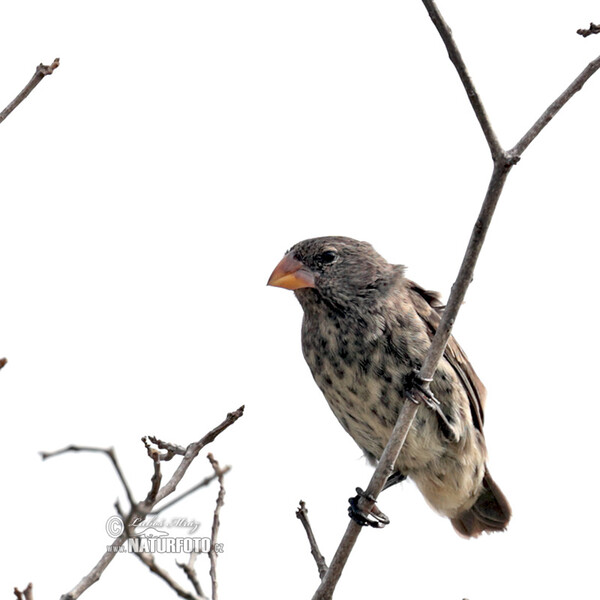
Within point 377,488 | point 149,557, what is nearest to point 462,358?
point 377,488

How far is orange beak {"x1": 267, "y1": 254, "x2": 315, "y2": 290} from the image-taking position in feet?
19.8

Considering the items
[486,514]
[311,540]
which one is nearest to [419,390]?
[311,540]

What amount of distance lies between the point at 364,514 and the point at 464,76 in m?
2.47

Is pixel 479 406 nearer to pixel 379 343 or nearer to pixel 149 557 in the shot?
pixel 379 343

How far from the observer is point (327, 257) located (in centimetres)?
620

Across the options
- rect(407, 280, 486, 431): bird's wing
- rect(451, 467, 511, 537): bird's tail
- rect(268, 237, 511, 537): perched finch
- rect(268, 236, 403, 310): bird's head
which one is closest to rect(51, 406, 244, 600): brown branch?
rect(268, 237, 511, 537): perched finch

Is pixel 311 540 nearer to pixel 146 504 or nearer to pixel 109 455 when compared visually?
pixel 146 504

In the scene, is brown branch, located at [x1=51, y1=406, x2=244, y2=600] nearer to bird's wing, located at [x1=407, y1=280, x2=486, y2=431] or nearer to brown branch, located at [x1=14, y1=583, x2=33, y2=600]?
brown branch, located at [x1=14, y1=583, x2=33, y2=600]

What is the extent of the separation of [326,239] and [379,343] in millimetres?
1046

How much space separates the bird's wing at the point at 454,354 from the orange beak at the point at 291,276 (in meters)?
0.68

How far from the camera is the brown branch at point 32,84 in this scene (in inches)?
122

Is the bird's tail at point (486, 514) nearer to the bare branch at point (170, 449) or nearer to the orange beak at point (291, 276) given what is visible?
the orange beak at point (291, 276)

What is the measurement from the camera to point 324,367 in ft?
19.0

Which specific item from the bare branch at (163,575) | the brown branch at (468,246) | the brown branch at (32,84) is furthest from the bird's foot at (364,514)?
the brown branch at (32,84)
